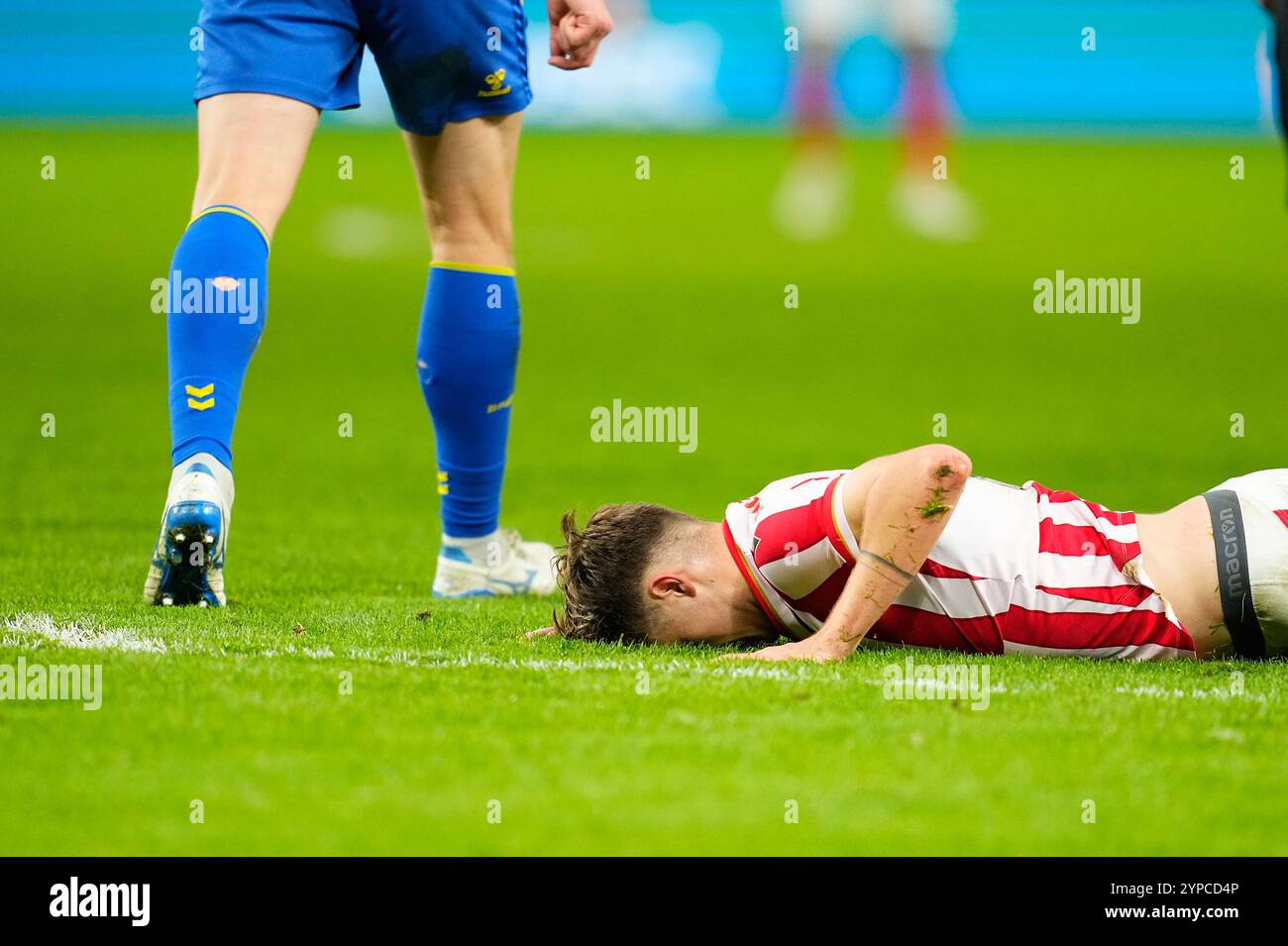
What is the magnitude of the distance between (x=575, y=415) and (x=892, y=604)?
5310 mm

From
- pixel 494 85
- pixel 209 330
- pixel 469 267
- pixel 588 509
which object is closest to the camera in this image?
pixel 209 330

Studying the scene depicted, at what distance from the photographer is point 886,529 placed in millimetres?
3639

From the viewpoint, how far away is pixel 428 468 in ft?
25.0

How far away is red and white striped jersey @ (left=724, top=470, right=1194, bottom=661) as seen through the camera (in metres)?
3.83

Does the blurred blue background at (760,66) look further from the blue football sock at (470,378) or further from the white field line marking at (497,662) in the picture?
the white field line marking at (497,662)

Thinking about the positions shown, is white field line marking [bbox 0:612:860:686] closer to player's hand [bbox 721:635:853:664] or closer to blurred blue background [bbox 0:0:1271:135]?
player's hand [bbox 721:635:853:664]

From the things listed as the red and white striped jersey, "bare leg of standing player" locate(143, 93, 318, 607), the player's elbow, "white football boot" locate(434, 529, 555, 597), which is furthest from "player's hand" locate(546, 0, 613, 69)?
the player's elbow

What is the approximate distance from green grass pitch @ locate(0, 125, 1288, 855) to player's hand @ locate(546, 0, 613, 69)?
149cm

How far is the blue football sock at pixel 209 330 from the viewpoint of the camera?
4.03 meters

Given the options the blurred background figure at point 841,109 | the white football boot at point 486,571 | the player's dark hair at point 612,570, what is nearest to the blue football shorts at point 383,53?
the white football boot at point 486,571

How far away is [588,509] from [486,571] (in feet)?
5.20

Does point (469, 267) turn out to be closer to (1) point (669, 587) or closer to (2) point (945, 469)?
(1) point (669, 587)

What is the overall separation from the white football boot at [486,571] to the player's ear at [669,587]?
948mm

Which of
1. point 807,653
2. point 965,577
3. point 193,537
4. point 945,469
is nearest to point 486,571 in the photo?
point 193,537
